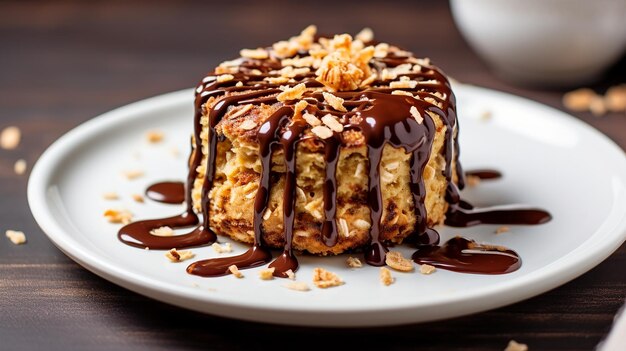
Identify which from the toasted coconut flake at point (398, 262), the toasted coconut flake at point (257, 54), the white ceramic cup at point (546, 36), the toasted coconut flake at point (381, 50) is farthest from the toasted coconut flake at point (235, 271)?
the white ceramic cup at point (546, 36)

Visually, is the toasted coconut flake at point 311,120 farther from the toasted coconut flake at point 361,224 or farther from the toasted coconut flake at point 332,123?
the toasted coconut flake at point 361,224

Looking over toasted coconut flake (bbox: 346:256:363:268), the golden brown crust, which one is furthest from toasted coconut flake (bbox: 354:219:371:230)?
toasted coconut flake (bbox: 346:256:363:268)

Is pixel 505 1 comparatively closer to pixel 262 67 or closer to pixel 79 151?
pixel 262 67

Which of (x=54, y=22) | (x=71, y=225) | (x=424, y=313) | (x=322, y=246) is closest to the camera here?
(x=424, y=313)

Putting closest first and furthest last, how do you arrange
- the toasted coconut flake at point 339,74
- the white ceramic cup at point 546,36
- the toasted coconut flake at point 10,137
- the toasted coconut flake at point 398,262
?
the toasted coconut flake at point 398,262, the toasted coconut flake at point 339,74, the toasted coconut flake at point 10,137, the white ceramic cup at point 546,36

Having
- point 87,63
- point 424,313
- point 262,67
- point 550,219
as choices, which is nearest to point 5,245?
point 262,67

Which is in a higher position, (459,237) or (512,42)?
(512,42)
